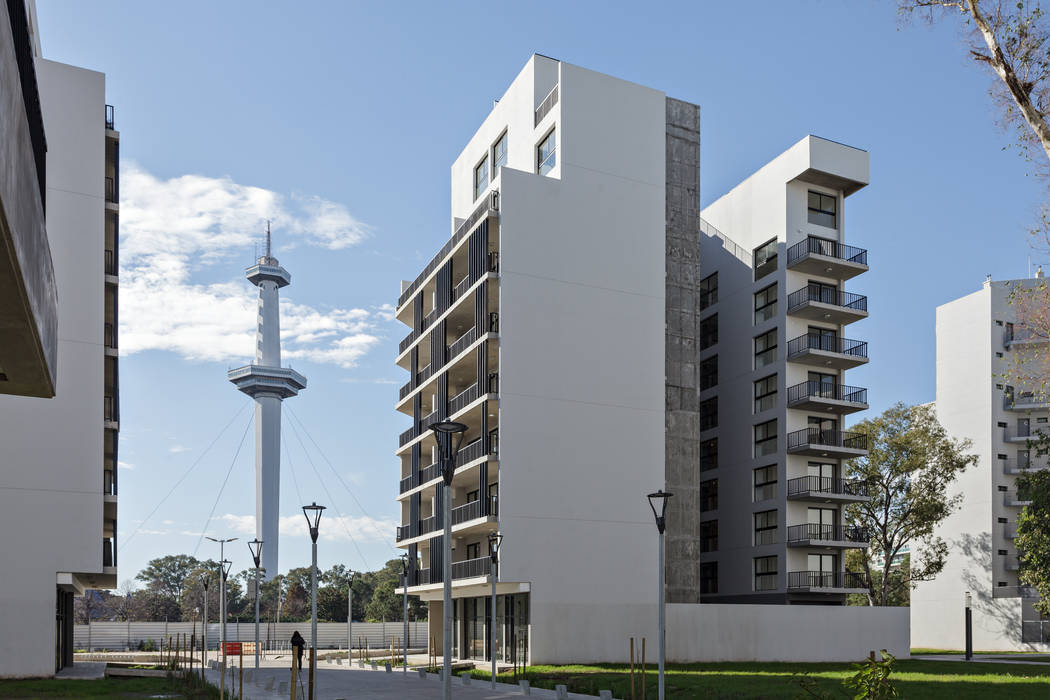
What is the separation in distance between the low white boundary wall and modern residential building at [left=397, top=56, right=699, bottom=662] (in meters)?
0.21

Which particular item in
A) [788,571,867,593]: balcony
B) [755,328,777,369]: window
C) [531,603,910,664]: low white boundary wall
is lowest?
[531,603,910,664]: low white boundary wall

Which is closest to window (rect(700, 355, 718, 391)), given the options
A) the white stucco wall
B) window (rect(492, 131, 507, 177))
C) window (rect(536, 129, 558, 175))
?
window (rect(492, 131, 507, 177))

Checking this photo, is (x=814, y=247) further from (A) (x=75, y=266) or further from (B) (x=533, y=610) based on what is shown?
(A) (x=75, y=266)

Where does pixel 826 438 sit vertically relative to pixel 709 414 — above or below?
below

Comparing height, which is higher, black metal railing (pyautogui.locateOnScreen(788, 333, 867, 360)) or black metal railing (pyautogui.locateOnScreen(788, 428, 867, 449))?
black metal railing (pyautogui.locateOnScreen(788, 333, 867, 360))

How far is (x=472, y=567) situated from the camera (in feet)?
158

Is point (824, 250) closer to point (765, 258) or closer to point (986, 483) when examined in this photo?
point (765, 258)

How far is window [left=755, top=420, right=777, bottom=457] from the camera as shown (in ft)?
187

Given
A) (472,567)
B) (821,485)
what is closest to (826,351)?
(821,485)

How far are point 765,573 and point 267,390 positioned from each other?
102667 mm

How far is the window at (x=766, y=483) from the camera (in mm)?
56472

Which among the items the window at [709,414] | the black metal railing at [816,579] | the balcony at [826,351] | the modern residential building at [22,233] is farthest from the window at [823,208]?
the modern residential building at [22,233]

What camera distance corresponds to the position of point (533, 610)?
1718 inches

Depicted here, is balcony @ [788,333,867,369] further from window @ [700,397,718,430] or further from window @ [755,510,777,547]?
window @ [755,510,777,547]
